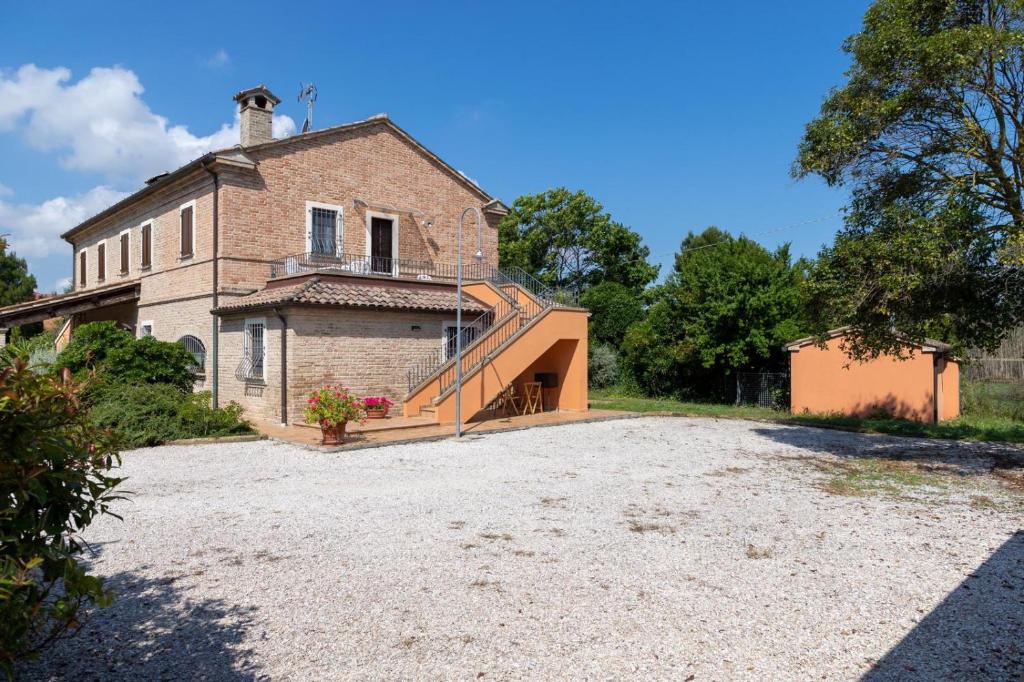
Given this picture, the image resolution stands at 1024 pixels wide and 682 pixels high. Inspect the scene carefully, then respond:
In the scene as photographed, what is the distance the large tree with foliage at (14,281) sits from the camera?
43.9 metres

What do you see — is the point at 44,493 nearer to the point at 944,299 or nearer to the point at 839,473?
the point at 839,473

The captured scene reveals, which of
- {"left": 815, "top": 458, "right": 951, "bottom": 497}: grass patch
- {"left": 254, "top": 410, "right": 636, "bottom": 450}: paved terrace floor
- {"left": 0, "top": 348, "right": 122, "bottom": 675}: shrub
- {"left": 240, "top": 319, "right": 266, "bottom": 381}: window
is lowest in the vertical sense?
{"left": 815, "top": 458, "right": 951, "bottom": 497}: grass patch

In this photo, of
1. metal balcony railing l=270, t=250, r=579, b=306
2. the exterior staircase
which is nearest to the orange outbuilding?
the exterior staircase

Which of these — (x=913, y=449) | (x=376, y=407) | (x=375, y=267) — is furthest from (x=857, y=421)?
(x=375, y=267)

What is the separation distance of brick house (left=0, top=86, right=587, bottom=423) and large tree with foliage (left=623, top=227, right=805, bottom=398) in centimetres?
649

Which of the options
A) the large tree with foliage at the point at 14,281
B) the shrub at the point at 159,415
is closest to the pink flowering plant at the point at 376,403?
the shrub at the point at 159,415

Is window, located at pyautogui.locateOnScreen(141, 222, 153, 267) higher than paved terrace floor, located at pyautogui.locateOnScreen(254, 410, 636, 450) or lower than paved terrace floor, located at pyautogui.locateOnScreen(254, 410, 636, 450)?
higher

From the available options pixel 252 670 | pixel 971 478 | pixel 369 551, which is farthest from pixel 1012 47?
pixel 252 670

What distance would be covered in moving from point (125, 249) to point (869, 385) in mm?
25860

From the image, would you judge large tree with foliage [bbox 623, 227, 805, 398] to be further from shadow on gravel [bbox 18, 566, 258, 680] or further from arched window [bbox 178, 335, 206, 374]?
shadow on gravel [bbox 18, 566, 258, 680]

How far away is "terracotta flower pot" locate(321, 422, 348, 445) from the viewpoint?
40.6 feet

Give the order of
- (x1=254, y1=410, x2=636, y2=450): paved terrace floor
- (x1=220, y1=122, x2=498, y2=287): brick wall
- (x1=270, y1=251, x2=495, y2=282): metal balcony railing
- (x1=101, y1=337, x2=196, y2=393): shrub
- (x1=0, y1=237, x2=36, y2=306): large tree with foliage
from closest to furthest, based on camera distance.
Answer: (x1=254, y1=410, x2=636, y2=450): paved terrace floor, (x1=101, y1=337, x2=196, y2=393): shrub, (x1=220, y1=122, x2=498, y2=287): brick wall, (x1=270, y1=251, x2=495, y2=282): metal balcony railing, (x1=0, y1=237, x2=36, y2=306): large tree with foliage

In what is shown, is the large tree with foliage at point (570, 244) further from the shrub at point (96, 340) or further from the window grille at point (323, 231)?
the shrub at point (96, 340)

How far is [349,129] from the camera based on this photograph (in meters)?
19.7
